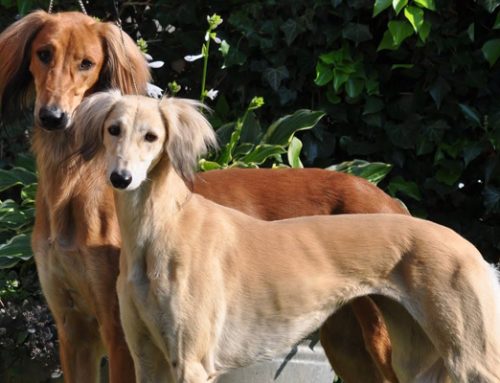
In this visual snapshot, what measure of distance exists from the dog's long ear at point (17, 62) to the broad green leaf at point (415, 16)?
7.06ft

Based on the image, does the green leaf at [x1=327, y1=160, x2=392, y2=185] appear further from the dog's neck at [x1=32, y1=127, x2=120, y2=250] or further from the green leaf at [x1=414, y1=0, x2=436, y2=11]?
the dog's neck at [x1=32, y1=127, x2=120, y2=250]

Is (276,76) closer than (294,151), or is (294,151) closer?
(294,151)

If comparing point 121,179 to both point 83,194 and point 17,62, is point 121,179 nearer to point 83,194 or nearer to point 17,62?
point 83,194

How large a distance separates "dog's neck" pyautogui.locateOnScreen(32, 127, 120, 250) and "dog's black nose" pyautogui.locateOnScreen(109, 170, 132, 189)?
600 millimetres

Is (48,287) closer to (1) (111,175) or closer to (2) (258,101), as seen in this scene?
(1) (111,175)

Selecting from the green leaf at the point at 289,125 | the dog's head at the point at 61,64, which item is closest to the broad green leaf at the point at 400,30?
the green leaf at the point at 289,125

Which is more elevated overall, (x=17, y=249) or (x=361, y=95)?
(x=361, y=95)

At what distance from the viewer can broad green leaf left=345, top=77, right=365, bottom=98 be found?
637 centimetres

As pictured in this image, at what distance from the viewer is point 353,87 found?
6375 millimetres

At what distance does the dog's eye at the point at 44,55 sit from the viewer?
457cm

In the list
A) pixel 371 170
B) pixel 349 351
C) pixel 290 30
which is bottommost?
pixel 349 351

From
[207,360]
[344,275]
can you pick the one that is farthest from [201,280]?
[344,275]

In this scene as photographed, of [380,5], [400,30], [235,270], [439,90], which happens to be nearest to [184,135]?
[235,270]

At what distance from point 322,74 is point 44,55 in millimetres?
2117
